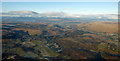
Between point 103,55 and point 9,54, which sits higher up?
point 9,54

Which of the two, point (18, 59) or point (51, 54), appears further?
point (51, 54)

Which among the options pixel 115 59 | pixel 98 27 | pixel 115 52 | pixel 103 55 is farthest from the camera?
pixel 98 27

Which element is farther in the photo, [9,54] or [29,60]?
[9,54]

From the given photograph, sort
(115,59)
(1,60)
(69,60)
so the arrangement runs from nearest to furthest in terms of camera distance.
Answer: (1,60), (69,60), (115,59)

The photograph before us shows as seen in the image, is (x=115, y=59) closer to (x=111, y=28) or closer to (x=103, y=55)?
(x=103, y=55)

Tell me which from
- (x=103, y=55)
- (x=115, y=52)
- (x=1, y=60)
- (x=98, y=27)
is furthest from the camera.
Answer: (x=98, y=27)

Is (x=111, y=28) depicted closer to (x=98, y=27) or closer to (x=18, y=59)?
(x=98, y=27)

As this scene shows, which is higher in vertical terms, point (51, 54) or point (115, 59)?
point (51, 54)

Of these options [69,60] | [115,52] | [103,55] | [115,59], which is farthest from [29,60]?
[115,52]

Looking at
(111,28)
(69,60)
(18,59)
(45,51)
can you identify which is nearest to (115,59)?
(69,60)
